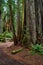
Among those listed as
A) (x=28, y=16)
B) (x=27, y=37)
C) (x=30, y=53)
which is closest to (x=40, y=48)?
(x=30, y=53)

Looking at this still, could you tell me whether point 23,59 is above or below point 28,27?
below

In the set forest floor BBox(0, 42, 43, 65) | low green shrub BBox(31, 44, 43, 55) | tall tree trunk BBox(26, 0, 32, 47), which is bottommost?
forest floor BBox(0, 42, 43, 65)

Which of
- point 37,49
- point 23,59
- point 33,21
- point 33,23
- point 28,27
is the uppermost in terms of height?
point 33,21

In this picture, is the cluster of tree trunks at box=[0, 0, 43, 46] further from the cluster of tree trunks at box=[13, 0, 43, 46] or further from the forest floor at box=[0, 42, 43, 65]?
the forest floor at box=[0, 42, 43, 65]

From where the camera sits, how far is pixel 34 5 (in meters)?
10.8

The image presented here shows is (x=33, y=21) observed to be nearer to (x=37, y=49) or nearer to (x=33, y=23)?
(x=33, y=23)

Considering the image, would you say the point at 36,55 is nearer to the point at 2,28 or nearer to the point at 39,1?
the point at 39,1

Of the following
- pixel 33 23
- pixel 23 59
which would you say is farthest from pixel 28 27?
pixel 23 59

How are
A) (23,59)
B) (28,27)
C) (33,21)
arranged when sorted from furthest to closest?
(28,27), (33,21), (23,59)

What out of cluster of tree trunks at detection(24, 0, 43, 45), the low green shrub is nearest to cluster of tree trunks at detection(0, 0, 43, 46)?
cluster of tree trunks at detection(24, 0, 43, 45)

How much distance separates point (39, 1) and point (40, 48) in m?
3.17

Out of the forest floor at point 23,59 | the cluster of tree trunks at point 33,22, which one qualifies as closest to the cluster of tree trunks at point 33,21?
the cluster of tree trunks at point 33,22

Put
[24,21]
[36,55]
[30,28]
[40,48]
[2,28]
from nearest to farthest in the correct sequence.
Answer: [36,55] → [40,48] → [30,28] → [24,21] → [2,28]

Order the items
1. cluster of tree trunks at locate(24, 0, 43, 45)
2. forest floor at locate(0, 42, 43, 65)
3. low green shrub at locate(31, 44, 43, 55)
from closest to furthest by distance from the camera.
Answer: forest floor at locate(0, 42, 43, 65)
low green shrub at locate(31, 44, 43, 55)
cluster of tree trunks at locate(24, 0, 43, 45)
